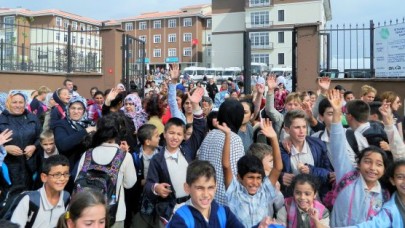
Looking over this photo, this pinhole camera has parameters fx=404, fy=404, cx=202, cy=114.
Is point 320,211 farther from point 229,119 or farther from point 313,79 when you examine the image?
point 313,79

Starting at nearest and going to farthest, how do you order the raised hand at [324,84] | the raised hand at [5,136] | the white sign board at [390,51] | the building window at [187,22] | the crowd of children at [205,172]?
the crowd of children at [205,172]
the raised hand at [5,136]
the raised hand at [324,84]
the white sign board at [390,51]
the building window at [187,22]

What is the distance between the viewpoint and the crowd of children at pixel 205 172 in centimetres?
294

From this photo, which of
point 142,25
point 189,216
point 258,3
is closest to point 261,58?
point 258,3

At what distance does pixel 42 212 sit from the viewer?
3170 mm

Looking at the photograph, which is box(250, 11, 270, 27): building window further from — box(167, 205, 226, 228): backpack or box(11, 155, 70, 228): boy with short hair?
box(167, 205, 226, 228): backpack

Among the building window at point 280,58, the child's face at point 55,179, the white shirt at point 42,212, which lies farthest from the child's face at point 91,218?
the building window at point 280,58

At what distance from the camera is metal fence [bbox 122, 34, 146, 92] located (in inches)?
425

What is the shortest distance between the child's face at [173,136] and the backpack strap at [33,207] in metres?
1.20

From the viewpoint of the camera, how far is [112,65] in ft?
36.4

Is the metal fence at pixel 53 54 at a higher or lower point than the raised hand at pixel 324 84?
higher

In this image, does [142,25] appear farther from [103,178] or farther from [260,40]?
[103,178]

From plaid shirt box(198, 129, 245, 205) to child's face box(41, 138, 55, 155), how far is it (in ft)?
6.08

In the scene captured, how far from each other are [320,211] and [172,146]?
4.67ft

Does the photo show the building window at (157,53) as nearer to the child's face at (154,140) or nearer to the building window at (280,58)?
the building window at (280,58)
